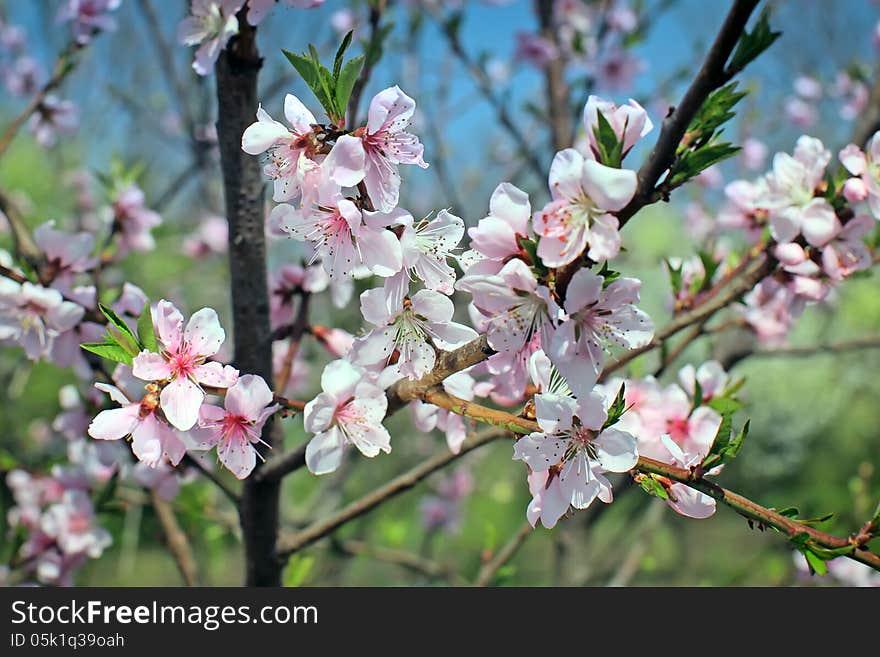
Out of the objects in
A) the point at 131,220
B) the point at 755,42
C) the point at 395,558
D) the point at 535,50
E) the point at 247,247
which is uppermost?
the point at 535,50

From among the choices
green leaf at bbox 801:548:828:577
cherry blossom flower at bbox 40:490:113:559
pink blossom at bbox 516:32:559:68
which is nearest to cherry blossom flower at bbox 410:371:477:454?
green leaf at bbox 801:548:828:577

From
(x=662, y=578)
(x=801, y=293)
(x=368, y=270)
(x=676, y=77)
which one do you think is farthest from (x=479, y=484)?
(x=368, y=270)

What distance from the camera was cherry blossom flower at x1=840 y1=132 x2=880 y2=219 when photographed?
104 centimetres

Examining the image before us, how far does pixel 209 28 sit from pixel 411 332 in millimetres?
565

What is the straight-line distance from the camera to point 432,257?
2.83 feet

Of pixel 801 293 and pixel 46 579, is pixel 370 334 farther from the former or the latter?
pixel 46 579

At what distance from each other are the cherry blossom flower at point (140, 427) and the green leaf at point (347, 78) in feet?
1.32

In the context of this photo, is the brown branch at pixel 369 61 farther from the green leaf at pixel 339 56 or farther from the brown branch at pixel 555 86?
the brown branch at pixel 555 86

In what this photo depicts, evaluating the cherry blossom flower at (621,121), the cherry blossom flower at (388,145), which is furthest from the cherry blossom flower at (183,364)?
the cherry blossom flower at (621,121)

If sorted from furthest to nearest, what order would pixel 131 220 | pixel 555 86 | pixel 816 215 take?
pixel 555 86 < pixel 131 220 < pixel 816 215

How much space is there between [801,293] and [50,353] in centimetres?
122

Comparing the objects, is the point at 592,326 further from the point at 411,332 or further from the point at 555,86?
the point at 555,86

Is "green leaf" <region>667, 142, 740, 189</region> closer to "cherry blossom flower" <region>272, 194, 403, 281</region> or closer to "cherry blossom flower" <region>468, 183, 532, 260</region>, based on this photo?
"cherry blossom flower" <region>468, 183, 532, 260</region>

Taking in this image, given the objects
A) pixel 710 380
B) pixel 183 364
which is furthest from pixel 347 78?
pixel 710 380
